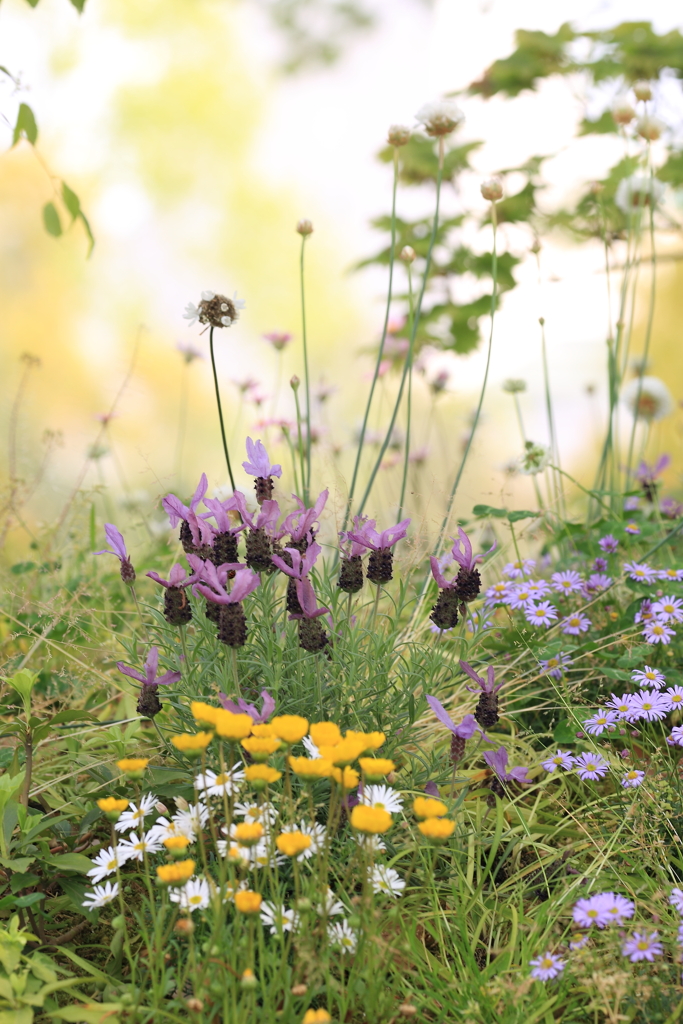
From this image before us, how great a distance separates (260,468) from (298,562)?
309 millimetres

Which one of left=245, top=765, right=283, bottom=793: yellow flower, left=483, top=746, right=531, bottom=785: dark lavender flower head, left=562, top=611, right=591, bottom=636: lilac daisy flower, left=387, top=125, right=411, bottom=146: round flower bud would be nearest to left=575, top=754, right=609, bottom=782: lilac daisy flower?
left=483, top=746, right=531, bottom=785: dark lavender flower head

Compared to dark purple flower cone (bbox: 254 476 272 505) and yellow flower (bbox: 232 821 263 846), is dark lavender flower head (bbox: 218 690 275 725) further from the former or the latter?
dark purple flower cone (bbox: 254 476 272 505)

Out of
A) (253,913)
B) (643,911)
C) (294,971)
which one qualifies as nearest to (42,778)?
(294,971)

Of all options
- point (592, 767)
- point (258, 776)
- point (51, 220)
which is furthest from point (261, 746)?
point (51, 220)

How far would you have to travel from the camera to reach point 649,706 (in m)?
1.84

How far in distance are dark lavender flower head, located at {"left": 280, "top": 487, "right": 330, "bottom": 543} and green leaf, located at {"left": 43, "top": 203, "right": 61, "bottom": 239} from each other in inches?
57.0

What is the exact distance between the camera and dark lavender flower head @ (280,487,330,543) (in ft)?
5.21

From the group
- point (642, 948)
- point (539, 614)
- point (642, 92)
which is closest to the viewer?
point (642, 948)

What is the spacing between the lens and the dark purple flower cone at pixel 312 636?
1.46 metres

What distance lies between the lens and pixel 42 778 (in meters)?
2.04

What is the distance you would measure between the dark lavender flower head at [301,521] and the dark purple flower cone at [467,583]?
0.30 metres

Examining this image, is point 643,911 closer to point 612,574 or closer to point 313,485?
point 612,574

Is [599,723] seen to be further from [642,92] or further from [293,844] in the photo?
[642,92]

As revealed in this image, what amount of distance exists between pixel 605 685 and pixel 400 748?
788 mm
